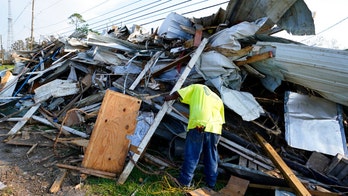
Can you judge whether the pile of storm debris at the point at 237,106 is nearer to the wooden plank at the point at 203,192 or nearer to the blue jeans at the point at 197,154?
the wooden plank at the point at 203,192

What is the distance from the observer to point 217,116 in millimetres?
3773

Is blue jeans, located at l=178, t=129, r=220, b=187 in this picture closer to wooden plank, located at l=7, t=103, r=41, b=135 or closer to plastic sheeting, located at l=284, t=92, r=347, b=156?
plastic sheeting, located at l=284, t=92, r=347, b=156

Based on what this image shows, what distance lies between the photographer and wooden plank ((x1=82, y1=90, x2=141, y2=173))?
3.74m

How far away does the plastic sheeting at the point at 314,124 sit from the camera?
4.22 m

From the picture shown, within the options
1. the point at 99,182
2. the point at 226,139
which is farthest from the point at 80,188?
the point at 226,139

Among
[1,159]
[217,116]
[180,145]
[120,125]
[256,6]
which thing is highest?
[256,6]

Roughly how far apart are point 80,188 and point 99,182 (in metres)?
0.28

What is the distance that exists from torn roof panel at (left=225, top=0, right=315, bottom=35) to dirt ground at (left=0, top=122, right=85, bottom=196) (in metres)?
4.54

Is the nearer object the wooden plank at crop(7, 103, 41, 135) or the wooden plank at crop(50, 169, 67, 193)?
the wooden plank at crop(50, 169, 67, 193)

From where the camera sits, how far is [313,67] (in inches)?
165

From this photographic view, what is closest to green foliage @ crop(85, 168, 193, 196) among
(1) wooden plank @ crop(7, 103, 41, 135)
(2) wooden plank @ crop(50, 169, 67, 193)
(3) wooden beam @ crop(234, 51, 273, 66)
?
(2) wooden plank @ crop(50, 169, 67, 193)

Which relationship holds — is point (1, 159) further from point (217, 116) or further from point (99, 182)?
point (217, 116)

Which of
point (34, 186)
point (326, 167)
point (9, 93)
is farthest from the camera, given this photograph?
point (9, 93)

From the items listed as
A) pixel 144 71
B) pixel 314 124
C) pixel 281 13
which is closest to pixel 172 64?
pixel 144 71
